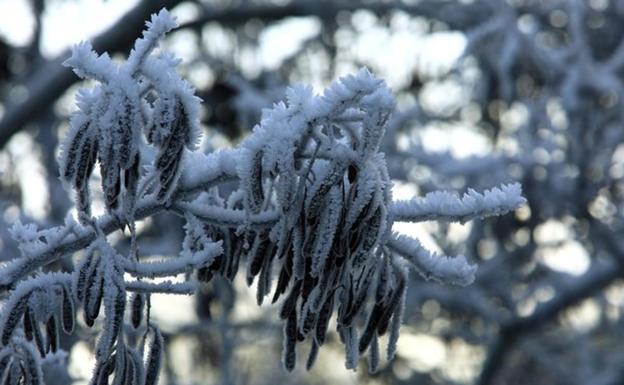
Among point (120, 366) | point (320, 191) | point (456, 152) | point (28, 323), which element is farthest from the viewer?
point (456, 152)

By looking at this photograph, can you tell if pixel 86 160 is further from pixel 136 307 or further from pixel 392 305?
pixel 392 305

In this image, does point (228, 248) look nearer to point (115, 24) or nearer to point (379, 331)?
point (379, 331)

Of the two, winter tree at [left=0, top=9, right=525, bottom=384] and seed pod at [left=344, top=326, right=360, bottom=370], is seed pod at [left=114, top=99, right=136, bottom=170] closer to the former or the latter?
winter tree at [left=0, top=9, right=525, bottom=384]


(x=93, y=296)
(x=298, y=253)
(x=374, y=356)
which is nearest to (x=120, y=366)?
(x=93, y=296)

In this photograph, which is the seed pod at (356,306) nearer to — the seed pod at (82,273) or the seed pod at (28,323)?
the seed pod at (82,273)

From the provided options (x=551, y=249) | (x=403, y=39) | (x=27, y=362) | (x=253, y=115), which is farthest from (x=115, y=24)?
(x=27, y=362)

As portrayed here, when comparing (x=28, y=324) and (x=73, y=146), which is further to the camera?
(x=28, y=324)

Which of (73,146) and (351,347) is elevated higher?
(73,146)

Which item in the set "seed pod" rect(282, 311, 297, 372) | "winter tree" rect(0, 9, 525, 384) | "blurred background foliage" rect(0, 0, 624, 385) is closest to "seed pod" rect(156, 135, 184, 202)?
"winter tree" rect(0, 9, 525, 384)
